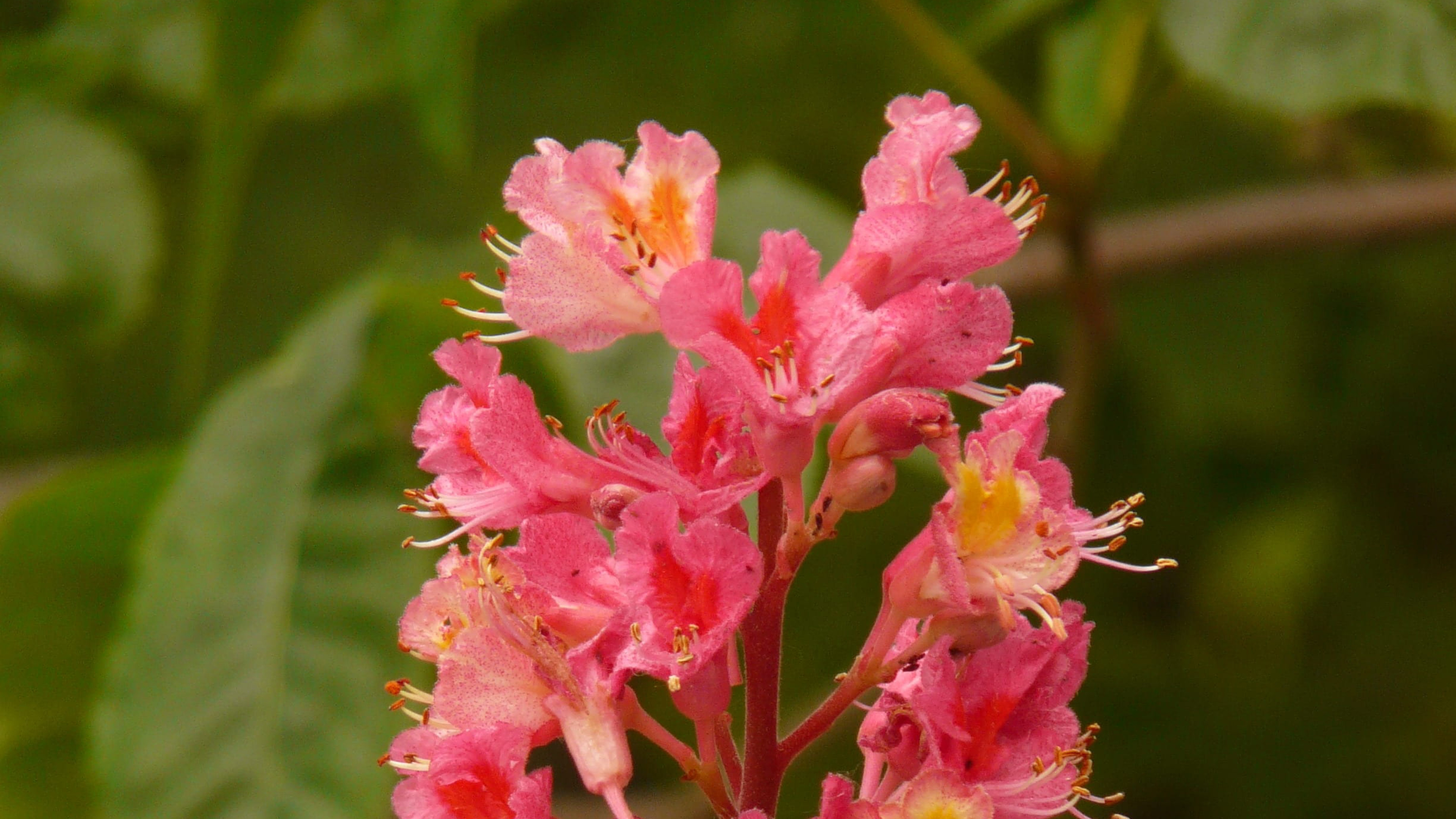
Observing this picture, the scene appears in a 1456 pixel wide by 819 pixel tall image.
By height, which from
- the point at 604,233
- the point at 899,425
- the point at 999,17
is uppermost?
the point at 999,17

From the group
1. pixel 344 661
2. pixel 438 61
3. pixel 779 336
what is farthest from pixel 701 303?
pixel 438 61

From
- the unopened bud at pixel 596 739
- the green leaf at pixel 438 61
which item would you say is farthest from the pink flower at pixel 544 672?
the green leaf at pixel 438 61

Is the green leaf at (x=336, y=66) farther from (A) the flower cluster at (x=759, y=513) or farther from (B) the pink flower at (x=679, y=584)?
(B) the pink flower at (x=679, y=584)

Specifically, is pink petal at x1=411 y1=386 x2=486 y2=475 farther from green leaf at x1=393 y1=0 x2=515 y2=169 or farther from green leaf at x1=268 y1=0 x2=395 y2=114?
green leaf at x1=268 y1=0 x2=395 y2=114

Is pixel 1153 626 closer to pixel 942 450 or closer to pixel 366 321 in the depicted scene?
pixel 366 321

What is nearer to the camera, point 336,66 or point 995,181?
point 995,181

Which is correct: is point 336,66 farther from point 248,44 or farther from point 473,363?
point 473,363

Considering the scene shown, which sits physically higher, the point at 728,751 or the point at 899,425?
the point at 899,425

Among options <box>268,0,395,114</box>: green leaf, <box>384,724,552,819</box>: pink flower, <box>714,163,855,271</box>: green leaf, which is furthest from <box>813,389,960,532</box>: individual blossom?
<box>268,0,395,114</box>: green leaf
